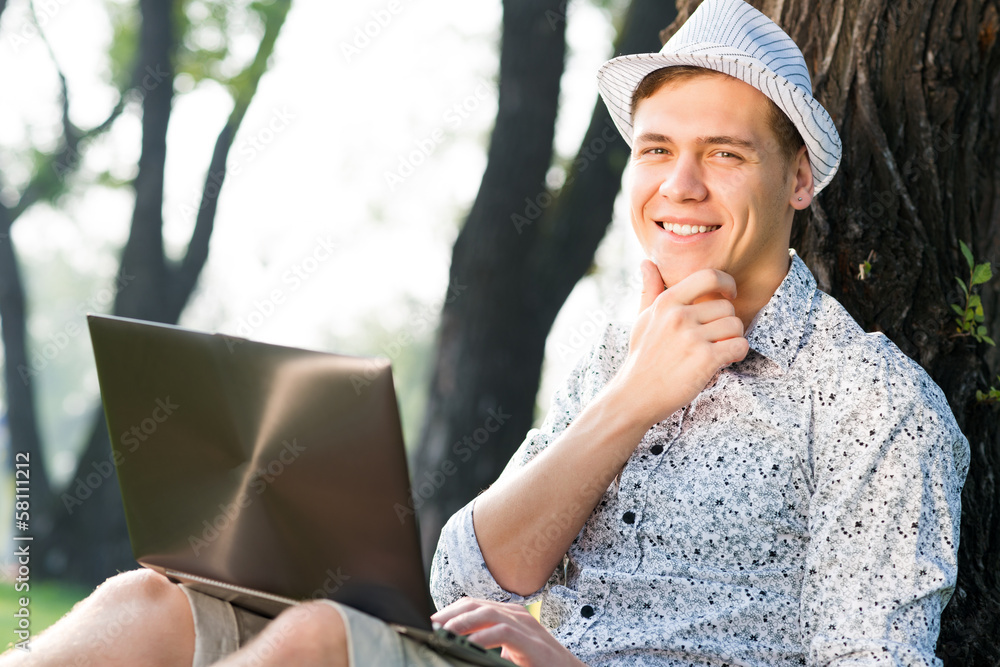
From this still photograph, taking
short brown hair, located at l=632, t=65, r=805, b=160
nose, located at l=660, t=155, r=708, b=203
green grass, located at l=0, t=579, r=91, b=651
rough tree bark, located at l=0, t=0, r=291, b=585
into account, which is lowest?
green grass, located at l=0, t=579, r=91, b=651

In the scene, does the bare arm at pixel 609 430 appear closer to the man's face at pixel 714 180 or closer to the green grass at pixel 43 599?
the man's face at pixel 714 180

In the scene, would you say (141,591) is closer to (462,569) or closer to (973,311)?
(462,569)

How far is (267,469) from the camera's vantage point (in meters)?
1.65

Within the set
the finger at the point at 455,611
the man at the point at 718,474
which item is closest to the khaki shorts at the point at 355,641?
the man at the point at 718,474

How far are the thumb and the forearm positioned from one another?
31cm

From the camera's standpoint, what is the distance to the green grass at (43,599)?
8.19m

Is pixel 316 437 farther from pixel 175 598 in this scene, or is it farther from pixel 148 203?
pixel 148 203

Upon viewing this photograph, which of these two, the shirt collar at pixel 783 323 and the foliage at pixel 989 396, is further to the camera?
the foliage at pixel 989 396

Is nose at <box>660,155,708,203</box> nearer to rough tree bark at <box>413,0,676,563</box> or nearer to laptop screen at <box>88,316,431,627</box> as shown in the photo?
laptop screen at <box>88,316,431,627</box>

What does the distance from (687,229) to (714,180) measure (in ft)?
0.44

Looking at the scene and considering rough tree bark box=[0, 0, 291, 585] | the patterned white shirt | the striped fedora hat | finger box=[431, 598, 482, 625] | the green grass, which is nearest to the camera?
the patterned white shirt

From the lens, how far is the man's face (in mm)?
2295

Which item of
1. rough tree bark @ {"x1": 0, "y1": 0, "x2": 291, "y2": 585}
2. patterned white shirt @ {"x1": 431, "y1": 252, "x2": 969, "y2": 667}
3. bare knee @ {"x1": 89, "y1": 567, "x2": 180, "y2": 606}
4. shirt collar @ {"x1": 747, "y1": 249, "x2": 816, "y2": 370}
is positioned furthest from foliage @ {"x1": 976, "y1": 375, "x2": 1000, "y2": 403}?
rough tree bark @ {"x1": 0, "y1": 0, "x2": 291, "y2": 585}

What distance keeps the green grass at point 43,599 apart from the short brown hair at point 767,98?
7.15 meters
